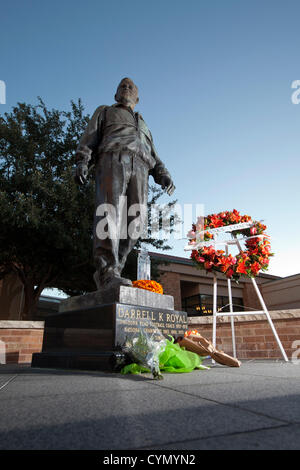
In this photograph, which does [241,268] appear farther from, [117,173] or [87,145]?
[87,145]

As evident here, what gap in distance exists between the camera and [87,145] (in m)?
4.21

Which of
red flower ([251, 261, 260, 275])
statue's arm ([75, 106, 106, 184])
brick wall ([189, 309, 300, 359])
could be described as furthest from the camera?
brick wall ([189, 309, 300, 359])

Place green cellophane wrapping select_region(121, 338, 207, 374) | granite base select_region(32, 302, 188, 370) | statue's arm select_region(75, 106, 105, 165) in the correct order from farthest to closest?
statue's arm select_region(75, 106, 105, 165)
granite base select_region(32, 302, 188, 370)
green cellophane wrapping select_region(121, 338, 207, 374)

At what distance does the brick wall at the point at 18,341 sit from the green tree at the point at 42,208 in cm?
335

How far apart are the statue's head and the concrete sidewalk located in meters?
4.26

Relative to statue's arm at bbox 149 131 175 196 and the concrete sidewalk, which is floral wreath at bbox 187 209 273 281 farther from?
the concrete sidewalk

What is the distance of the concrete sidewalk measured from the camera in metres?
0.74

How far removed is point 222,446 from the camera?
697 millimetres

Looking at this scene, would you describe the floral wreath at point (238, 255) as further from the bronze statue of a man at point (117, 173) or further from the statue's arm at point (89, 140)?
the statue's arm at point (89, 140)

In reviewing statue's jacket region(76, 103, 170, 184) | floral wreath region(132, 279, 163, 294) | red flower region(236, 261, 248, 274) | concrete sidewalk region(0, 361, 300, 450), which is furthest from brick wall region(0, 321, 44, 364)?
concrete sidewalk region(0, 361, 300, 450)

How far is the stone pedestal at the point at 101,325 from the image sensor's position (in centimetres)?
297

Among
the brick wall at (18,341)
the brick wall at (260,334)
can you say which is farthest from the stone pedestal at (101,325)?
the brick wall at (260,334)

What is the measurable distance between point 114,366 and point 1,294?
13.5 metres
